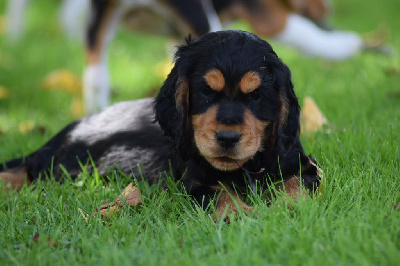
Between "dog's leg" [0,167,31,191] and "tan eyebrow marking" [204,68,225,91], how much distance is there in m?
1.49

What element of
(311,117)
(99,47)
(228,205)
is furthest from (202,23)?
(228,205)

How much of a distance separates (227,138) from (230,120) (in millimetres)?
95

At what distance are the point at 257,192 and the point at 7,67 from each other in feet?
15.5

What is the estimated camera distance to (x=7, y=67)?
272 inches

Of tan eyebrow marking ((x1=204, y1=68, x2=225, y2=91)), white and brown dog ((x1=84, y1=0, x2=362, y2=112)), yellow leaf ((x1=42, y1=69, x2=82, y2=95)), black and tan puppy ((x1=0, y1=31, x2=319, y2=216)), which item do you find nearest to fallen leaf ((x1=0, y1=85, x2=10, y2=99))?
yellow leaf ((x1=42, y1=69, x2=82, y2=95))

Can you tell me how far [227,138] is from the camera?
2.79m

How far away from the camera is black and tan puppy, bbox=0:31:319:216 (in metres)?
2.88

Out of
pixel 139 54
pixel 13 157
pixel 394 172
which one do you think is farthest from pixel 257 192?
pixel 139 54

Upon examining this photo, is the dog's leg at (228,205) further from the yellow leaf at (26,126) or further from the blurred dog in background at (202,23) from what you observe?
the yellow leaf at (26,126)

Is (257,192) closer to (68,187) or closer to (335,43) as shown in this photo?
(68,187)

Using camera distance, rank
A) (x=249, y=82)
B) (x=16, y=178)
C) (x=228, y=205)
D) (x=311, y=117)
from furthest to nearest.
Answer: (x=311, y=117) < (x=16, y=178) < (x=249, y=82) < (x=228, y=205)

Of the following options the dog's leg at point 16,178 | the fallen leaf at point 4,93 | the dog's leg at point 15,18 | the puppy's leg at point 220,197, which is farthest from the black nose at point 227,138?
the dog's leg at point 15,18

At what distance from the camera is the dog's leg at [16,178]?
3.76 m

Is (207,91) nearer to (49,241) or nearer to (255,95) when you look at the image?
(255,95)
